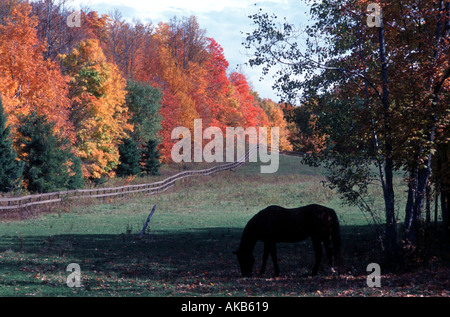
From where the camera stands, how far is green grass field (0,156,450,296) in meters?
10.2

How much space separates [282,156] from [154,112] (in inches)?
1151

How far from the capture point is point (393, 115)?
12312mm

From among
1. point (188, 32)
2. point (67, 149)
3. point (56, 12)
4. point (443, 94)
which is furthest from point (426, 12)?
point (188, 32)

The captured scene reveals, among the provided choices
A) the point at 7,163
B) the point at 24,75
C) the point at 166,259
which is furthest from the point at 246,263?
the point at 24,75

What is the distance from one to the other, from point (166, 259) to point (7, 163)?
56.2ft

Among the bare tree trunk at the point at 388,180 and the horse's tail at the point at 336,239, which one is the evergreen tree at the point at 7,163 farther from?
the bare tree trunk at the point at 388,180

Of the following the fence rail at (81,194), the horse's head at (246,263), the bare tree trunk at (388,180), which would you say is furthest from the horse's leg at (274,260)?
the fence rail at (81,194)

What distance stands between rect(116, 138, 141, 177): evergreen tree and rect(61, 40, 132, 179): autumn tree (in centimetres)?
423

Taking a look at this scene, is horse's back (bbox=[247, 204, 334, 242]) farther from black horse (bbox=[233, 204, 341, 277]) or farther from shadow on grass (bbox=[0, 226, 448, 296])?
shadow on grass (bbox=[0, 226, 448, 296])

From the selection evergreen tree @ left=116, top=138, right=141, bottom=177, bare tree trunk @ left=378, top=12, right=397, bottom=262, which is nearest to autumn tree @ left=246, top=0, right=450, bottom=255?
bare tree trunk @ left=378, top=12, right=397, bottom=262

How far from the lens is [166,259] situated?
1474 centimetres

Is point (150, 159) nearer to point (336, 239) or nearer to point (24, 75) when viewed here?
point (24, 75)

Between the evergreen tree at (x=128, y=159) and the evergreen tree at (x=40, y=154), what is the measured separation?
1454cm
